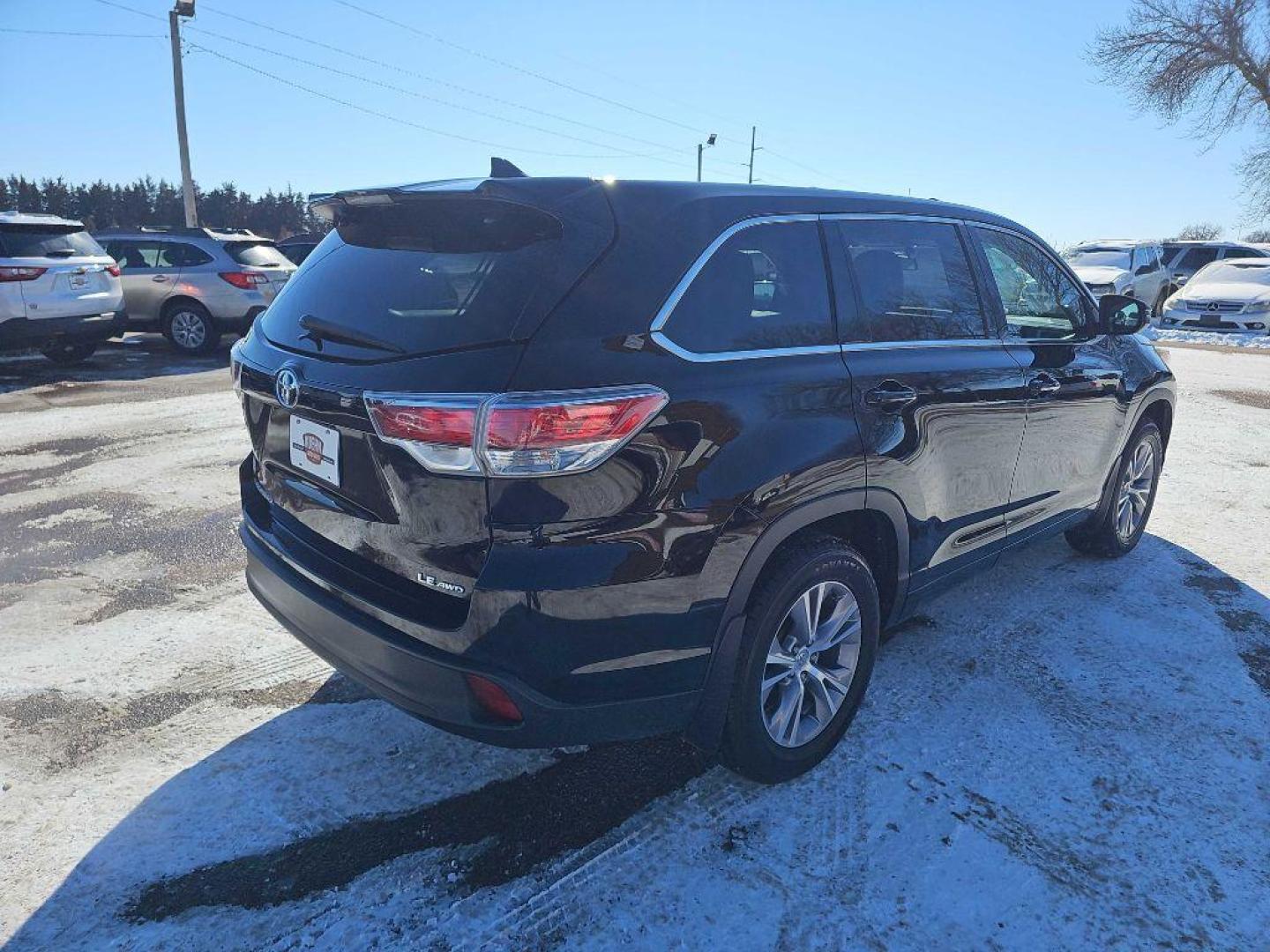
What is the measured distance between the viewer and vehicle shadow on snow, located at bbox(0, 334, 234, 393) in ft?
32.6

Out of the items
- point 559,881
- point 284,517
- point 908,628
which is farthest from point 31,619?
point 908,628

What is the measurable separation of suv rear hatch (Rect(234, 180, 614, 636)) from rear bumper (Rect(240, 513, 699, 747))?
66mm

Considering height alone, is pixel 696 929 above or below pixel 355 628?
below

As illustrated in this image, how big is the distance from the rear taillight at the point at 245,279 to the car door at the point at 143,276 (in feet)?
2.38

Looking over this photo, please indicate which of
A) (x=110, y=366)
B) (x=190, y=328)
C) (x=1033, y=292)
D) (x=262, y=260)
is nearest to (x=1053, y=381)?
(x=1033, y=292)

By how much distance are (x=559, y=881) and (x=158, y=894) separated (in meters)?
1.01

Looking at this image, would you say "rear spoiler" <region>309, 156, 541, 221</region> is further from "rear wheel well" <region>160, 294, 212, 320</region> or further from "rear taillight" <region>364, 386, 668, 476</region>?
"rear wheel well" <region>160, 294, 212, 320</region>

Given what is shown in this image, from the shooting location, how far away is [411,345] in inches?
84.4

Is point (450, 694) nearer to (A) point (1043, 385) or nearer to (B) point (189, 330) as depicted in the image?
(A) point (1043, 385)

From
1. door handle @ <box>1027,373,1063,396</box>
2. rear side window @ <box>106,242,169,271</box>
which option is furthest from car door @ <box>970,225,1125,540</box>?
rear side window @ <box>106,242,169,271</box>

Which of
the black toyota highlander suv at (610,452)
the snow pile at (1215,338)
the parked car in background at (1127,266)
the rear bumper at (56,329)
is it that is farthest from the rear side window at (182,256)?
the parked car in background at (1127,266)

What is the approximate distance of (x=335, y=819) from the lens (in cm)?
244

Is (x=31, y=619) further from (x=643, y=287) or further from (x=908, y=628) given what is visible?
(x=908, y=628)

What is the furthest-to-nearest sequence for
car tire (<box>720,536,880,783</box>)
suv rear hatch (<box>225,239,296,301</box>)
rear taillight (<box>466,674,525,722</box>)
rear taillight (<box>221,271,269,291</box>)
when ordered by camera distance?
suv rear hatch (<box>225,239,296,301</box>) → rear taillight (<box>221,271,269,291</box>) → car tire (<box>720,536,880,783</box>) → rear taillight (<box>466,674,525,722</box>)
